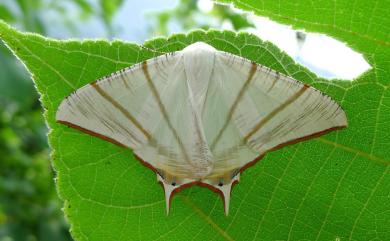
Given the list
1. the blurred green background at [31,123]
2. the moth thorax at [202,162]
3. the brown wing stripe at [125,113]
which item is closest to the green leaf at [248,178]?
the moth thorax at [202,162]

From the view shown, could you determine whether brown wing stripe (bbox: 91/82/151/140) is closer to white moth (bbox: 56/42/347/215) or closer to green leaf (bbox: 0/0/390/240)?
white moth (bbox: 56/42/347/215)

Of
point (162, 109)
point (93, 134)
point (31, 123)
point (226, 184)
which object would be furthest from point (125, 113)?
point (31, 123)

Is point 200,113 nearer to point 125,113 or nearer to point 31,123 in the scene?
point 125,113

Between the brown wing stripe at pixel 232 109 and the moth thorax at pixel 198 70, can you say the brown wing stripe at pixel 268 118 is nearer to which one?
the brown wing stripe at pixel 232 109

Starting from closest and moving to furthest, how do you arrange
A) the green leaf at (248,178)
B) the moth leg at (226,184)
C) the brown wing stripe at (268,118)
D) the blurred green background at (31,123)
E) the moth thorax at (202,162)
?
the green leaf at (248,178), the moth leg at (226,184), the moth thorax at (202,162), the brown wing stripe at (268,118), the blurred green background at (31,123)

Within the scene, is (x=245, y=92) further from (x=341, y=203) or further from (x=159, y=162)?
(x=341, y=203)

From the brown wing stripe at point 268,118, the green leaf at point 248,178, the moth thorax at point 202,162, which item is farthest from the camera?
the brown wing stripe at point 268,118
